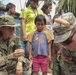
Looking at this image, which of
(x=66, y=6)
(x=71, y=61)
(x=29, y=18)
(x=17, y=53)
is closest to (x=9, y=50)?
(x=17, y=53)

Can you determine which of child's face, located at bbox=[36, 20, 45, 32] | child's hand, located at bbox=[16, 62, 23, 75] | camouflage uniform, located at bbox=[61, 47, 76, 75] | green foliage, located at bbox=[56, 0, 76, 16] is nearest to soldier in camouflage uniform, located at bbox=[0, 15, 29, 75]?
child's hand, located at bbox=[16, 62, 23, 75]

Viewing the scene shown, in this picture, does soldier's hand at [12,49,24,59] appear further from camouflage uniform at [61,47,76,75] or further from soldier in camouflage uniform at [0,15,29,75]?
camouflage uniform at [61,47,76,75]

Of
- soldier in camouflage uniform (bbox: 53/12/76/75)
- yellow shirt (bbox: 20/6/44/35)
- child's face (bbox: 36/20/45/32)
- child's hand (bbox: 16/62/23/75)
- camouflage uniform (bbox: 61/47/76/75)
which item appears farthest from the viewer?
yellow shirt (bbox: 20/6/44/35)

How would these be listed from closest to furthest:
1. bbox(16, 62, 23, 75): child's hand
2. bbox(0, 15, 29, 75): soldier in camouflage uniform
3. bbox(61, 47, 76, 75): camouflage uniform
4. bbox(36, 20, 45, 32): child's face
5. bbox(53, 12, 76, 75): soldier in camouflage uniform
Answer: bbox(53, 12, 76, 75): soldier in camouflage uniform, bbox(61, 47, 76, 75): camouflage uniform, bbox(16, 62, 23, 75): child's hand, bbox(0, 15, 29, 75): soldier in camouflage uniform, bbox(36, 20, 45, 32): child's face

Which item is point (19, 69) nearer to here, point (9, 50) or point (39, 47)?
point (9, 50)

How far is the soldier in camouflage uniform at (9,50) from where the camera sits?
395cm

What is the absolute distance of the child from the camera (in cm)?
584

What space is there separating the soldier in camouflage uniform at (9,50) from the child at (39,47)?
1.74 metres

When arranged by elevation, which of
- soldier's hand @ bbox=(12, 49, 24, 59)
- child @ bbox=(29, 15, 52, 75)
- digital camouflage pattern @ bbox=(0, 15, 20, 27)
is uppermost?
digital camouflage pattern @ bbox=(0, 15, 20, 27)

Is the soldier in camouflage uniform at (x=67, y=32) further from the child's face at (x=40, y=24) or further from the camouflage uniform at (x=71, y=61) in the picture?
the child's face at (x=40, y=24)

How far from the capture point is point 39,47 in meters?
5.85

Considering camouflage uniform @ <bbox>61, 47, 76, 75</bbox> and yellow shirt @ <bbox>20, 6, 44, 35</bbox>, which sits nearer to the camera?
camouflage uniform @ <bbox>61, 47, 76, 75</bbox>

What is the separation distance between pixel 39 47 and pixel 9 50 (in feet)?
5.94

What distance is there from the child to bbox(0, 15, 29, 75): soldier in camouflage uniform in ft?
5.69
